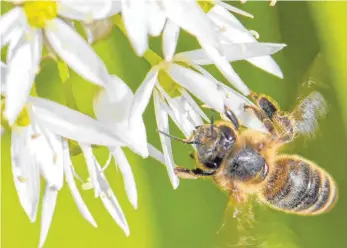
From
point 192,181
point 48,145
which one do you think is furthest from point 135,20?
point 192,181

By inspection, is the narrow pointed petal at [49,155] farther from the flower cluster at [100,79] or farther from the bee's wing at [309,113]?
the bee's wing at [309,113]

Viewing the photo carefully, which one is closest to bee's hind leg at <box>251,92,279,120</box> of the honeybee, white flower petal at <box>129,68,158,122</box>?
the honeybee

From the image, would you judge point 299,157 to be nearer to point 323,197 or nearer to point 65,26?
point 323,197

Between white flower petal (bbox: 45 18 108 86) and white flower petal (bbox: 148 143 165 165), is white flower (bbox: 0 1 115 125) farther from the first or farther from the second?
white flower petal (bbox: 148 143 165 165)

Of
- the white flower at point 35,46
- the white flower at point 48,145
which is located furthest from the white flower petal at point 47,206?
the white flower at point 35,46

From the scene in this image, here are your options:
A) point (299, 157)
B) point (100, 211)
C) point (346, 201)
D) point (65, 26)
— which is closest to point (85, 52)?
point (65, 26)

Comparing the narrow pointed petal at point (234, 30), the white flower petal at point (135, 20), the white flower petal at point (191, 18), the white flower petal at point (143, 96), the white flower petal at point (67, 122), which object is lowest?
the white flower petal at point (67, 122)

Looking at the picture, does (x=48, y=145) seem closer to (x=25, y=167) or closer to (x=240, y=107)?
(x=25, y=167)
